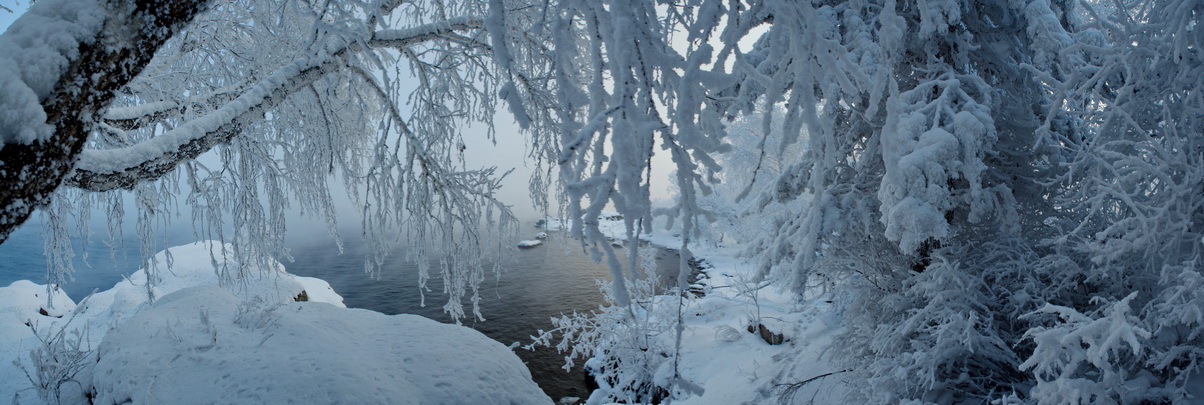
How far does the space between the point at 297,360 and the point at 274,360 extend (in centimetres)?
20

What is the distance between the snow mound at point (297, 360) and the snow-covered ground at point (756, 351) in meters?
1.97

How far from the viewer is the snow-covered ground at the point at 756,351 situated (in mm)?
6223

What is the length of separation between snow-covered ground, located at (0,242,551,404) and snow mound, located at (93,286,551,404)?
10 mm

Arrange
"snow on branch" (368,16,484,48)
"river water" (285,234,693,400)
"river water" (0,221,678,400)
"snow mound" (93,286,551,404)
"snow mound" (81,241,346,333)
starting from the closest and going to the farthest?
"snow on branch" (368,16,484,48) → "snow mound" (93,286,551,404) → "snow mound" (81,241,346,333) → "river water" (285,234,693,400) → "river water" (0,221,678,400)

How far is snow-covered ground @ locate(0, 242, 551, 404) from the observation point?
391 centimetres

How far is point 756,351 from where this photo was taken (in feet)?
29.5

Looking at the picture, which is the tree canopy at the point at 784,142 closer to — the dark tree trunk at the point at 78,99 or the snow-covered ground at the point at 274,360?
the dark tree trunk at the point at 78,99

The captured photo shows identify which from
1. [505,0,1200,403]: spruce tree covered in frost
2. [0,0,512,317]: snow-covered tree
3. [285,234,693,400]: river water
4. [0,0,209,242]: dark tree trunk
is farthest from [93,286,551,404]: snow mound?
[285,234,693,400]: river water

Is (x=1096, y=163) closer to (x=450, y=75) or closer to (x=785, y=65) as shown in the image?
(x=785, y=65)

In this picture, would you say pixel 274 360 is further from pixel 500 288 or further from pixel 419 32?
pixel 500 288

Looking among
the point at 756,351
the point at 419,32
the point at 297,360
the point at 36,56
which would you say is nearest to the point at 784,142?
the point at 36,56

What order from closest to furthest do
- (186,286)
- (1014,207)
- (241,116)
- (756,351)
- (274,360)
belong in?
1. (241,116)
2. (274,360)
3. (1014,207)
4. (756,351)
5. (186,286)

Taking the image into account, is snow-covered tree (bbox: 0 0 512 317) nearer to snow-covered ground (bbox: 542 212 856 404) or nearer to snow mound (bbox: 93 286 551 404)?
snow mound (bbox: 93 286 551 404)

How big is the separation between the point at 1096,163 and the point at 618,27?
215 inches
